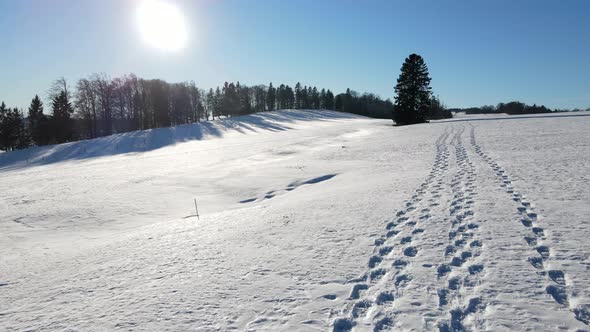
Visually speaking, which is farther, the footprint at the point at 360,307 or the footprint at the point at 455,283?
the footprint at the point at 455,283

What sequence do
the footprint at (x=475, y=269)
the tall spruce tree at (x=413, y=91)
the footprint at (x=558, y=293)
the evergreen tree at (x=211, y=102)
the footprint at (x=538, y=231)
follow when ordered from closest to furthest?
the footprint at (x=558, y=293) → the footprint at (x=475, y=269) → the footprint at (x=538, y=231) → the tall spruce tree at (x=413, y=91) → the evergreen tree at (x=211, y=102)

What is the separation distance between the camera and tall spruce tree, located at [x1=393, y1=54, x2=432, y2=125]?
139 ft

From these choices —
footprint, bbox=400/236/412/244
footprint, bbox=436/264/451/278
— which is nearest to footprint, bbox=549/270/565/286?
footprint, bbox=436/264/451/278

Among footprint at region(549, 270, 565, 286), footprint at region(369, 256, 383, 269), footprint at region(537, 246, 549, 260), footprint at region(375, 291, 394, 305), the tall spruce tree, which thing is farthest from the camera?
the tall spruce tree

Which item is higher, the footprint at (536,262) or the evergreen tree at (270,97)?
the evergreen tree at (270,97)

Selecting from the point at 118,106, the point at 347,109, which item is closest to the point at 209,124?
the point at 118,106

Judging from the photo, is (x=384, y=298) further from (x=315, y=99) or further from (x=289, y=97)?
(x=315, y=99)

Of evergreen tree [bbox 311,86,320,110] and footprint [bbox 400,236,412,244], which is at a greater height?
evergreen tree [bbox 311,86,320,110]

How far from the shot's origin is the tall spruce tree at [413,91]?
4247 cm

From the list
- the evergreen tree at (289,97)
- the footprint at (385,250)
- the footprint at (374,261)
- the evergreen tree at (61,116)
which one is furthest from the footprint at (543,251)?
the evergreen tree at (289,97)

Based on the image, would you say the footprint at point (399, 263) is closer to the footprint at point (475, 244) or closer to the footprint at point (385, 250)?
the footprint at point (385, 250)

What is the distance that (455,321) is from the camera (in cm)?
309

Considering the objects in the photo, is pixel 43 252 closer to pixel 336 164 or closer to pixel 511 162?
pixel 336 164

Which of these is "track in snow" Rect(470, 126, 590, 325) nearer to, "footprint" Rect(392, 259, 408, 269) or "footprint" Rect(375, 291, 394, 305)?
"footprint" Rect(392, 259, 408, 269)
